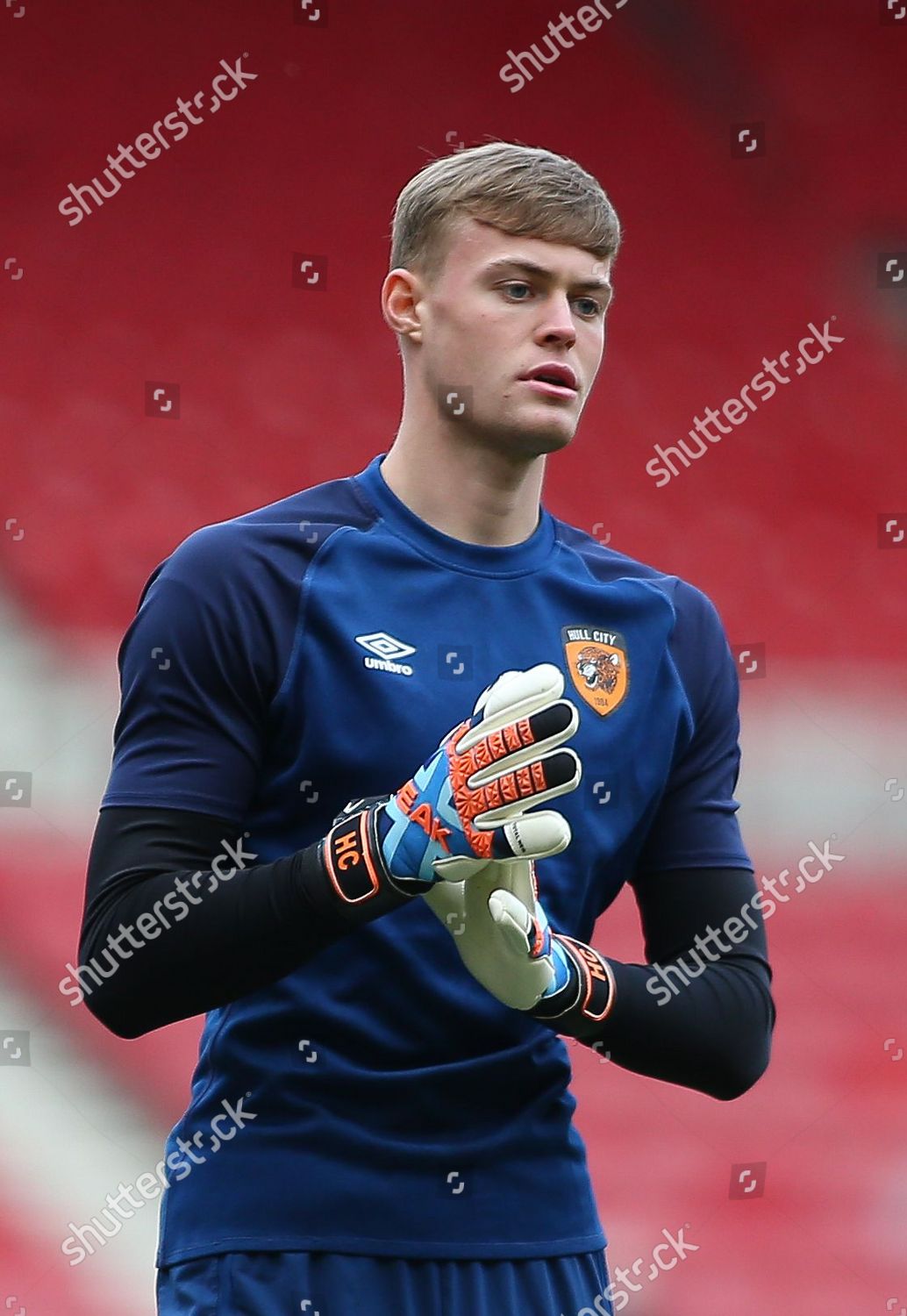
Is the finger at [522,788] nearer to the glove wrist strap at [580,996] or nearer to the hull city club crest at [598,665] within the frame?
the glove wrist strap at [580,996]

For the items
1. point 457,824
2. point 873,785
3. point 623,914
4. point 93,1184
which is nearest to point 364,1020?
point 457,824

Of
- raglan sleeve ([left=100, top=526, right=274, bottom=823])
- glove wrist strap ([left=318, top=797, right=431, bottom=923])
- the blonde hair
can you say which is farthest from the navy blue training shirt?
the blonde hair

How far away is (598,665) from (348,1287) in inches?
Result: 17.3

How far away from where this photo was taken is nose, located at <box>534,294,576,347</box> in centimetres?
127

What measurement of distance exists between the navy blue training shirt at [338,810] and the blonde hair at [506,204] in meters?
0.22

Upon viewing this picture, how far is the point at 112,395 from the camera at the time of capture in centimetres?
293

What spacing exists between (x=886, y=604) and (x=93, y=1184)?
1.54 metres

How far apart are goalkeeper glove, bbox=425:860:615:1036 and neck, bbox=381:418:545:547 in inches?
12.1

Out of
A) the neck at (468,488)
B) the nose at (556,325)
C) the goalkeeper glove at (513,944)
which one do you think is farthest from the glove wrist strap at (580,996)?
the nose at (556,325)

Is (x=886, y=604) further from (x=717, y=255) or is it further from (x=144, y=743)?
(x=144, y=743)

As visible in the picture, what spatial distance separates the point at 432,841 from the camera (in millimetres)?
1033

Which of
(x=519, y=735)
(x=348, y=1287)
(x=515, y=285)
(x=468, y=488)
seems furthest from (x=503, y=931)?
(x=515, y=285)

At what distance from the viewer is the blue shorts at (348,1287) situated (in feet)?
3.64

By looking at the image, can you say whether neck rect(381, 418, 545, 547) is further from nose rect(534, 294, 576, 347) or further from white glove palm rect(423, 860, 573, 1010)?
white glove palm rect(423, 860, 573, 1010)
